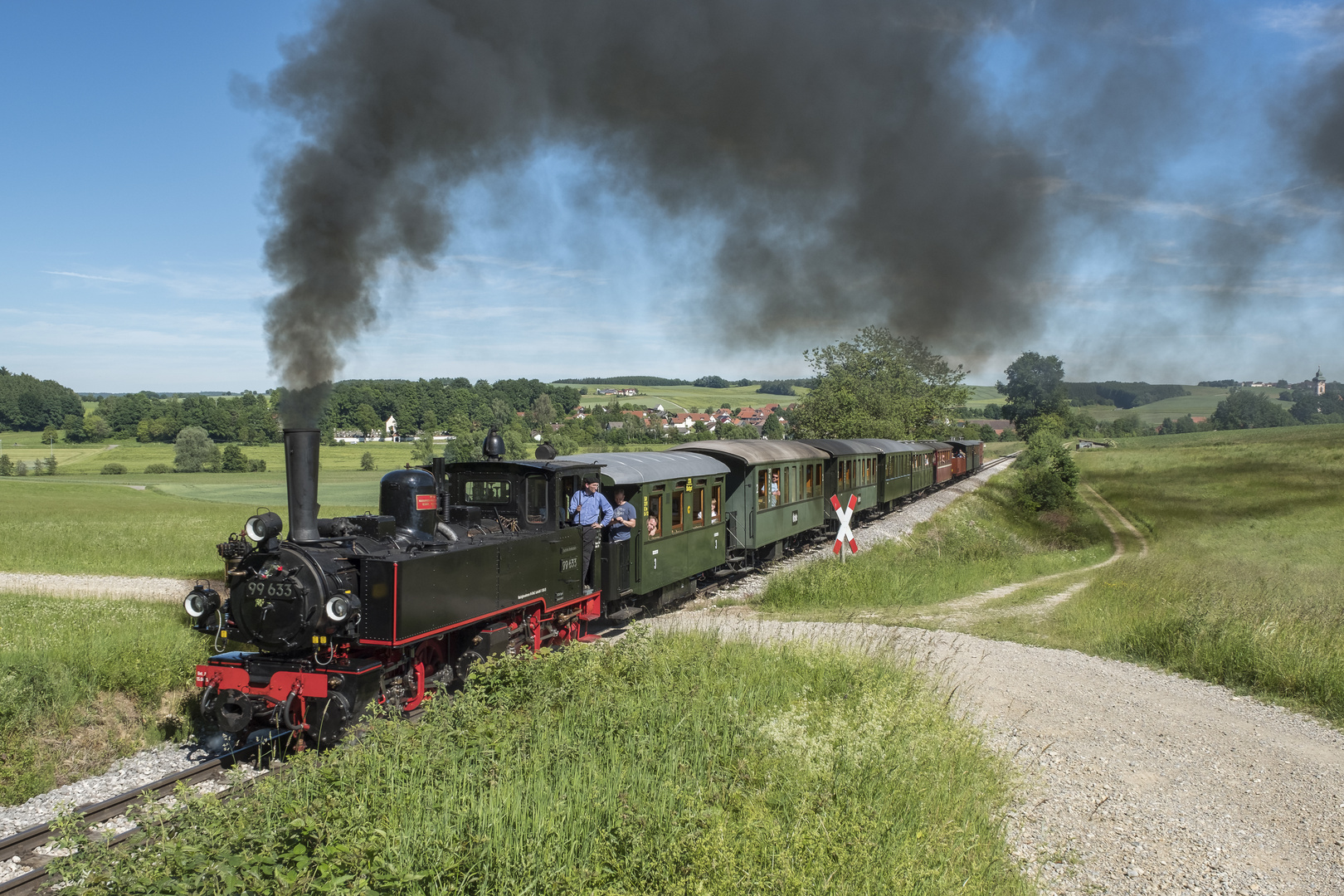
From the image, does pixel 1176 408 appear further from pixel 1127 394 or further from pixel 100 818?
pixel 100 818

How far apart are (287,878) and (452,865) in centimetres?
67

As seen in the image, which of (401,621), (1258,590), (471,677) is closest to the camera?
(471,677)

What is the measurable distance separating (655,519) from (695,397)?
462ft

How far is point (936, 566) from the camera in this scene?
17078 millimetres

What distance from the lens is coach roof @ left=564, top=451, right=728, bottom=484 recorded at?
10.9 m

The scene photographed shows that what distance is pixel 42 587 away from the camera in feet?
51.1

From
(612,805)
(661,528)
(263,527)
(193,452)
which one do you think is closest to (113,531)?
(661,528)

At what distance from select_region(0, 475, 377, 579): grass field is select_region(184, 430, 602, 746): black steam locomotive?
1204cm

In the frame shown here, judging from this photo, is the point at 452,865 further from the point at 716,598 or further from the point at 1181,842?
the point at 716,598

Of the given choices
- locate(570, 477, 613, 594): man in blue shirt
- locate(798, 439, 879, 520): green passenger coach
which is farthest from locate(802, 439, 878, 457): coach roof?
locate(570, 477, 613, 594): man in blue shirt

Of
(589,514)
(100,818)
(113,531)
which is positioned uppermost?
(589,514)

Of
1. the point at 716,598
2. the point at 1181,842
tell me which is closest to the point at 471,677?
the point at 1181,842

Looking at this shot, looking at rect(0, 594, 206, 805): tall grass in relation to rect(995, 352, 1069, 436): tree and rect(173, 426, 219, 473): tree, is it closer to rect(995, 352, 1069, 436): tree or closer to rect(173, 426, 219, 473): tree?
rect(173, 426, 219, 473): tree

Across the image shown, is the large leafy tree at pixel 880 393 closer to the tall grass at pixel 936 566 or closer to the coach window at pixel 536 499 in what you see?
the tall grass at pixel 936 566
